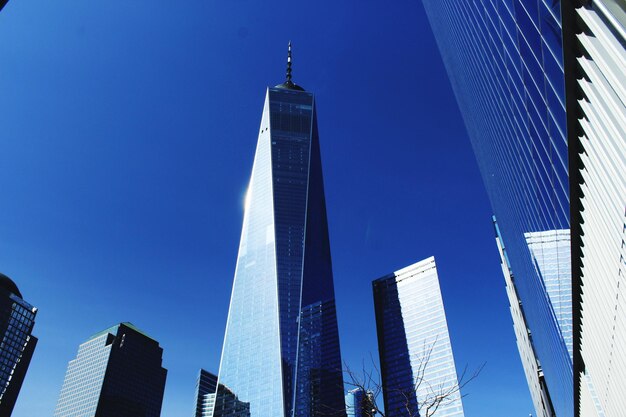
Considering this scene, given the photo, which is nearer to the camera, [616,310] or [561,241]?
[616,310]

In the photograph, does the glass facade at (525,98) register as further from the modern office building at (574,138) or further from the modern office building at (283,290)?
the modern office building at (283,290)

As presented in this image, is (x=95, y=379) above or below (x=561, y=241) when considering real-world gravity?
above

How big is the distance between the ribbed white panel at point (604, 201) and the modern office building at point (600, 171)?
0.6 inches

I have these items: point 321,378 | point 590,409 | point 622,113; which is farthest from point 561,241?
point 321,378

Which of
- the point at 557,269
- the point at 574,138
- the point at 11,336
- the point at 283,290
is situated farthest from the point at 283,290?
the point at 574,138

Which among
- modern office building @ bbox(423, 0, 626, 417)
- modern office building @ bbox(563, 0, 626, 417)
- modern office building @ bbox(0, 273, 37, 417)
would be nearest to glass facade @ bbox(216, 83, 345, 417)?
modern office building @ bbox(0, 273, 37, 417)

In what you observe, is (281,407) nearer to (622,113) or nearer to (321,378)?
(321,378)

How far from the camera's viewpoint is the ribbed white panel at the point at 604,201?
8.01 meters

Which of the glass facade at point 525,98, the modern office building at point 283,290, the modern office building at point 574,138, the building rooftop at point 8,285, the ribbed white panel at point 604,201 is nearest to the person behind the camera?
the ribbed white panel at point 604,201

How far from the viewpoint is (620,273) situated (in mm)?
11578

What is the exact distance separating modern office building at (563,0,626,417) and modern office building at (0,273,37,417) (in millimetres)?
197090

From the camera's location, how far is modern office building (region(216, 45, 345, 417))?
469 ft

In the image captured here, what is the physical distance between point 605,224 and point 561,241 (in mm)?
6641

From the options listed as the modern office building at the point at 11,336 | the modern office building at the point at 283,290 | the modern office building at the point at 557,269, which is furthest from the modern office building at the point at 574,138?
the modern office building at the point at 11,336
